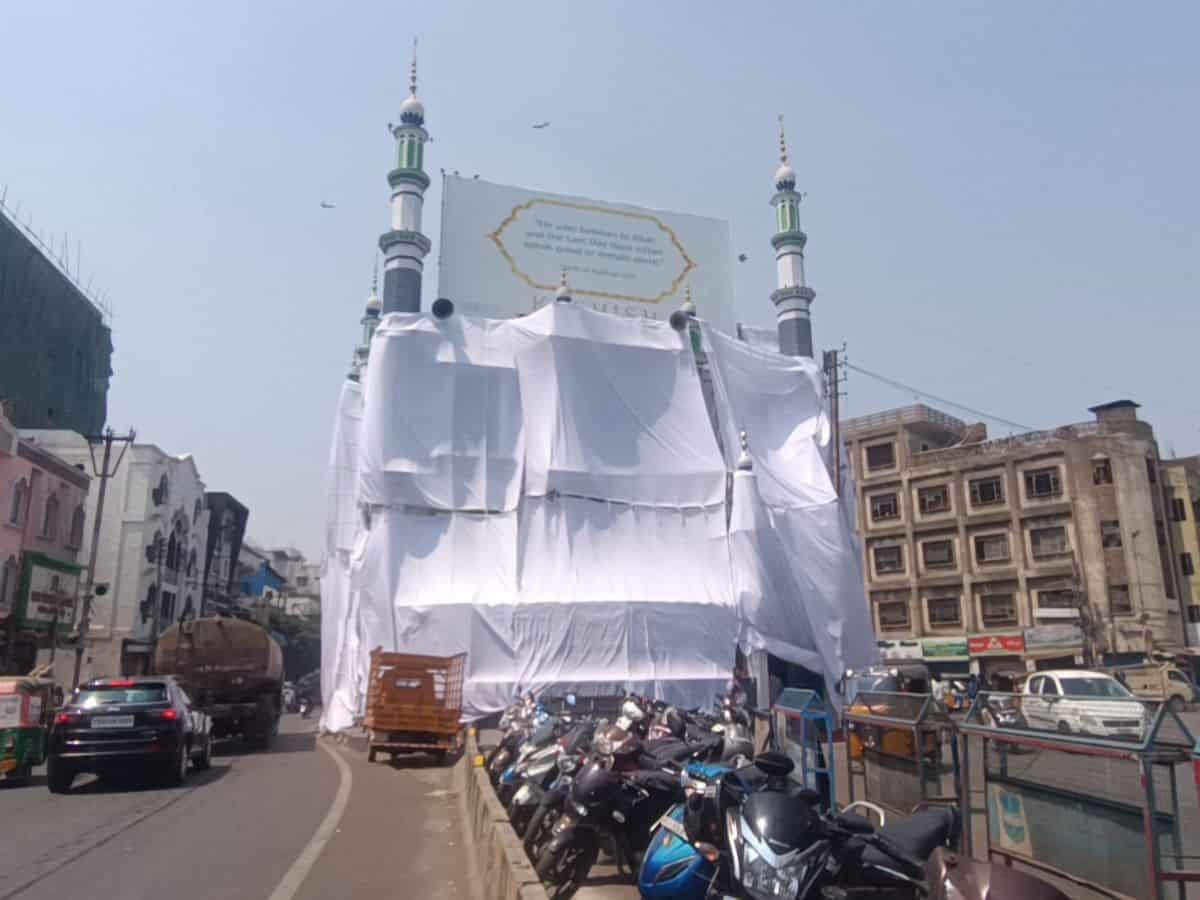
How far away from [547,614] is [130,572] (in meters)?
21.6

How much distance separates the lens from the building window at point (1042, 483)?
3988cm

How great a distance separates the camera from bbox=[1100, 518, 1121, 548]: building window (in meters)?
37.8

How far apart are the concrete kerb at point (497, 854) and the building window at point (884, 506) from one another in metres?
40.0

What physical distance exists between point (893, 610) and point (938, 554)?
3580mm

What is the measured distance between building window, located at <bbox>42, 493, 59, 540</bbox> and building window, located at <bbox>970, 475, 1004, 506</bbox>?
36827mm

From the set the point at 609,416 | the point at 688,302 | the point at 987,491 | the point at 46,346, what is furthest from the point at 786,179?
the point at 46,346

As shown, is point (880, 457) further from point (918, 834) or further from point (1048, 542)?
point (918, 834)

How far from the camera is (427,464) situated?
23.4 metres

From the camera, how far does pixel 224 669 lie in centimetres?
1841

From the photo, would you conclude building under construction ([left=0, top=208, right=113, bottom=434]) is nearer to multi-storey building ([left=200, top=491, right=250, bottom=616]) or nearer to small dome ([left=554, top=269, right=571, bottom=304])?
multi-storey building ([left=200, top=491, right=250, bottom=616])

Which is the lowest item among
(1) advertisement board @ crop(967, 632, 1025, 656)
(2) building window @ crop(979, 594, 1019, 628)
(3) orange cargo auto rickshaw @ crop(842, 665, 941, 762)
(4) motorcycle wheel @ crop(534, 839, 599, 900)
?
(4) motorcycle wheel @ crop(534, 839, 599, 900)

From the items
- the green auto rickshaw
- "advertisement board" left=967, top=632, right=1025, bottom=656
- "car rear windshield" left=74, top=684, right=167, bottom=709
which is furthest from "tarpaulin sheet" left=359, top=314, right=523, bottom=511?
"advertisement board" left=967, top=632, right=1025, bottom=656

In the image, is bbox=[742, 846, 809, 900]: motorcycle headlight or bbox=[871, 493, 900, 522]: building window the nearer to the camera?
bbox=[742, 846, 809, 900]: motorcycle headlight

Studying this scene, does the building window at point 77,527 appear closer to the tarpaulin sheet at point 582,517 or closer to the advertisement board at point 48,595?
the advertisement board at point 48,595
